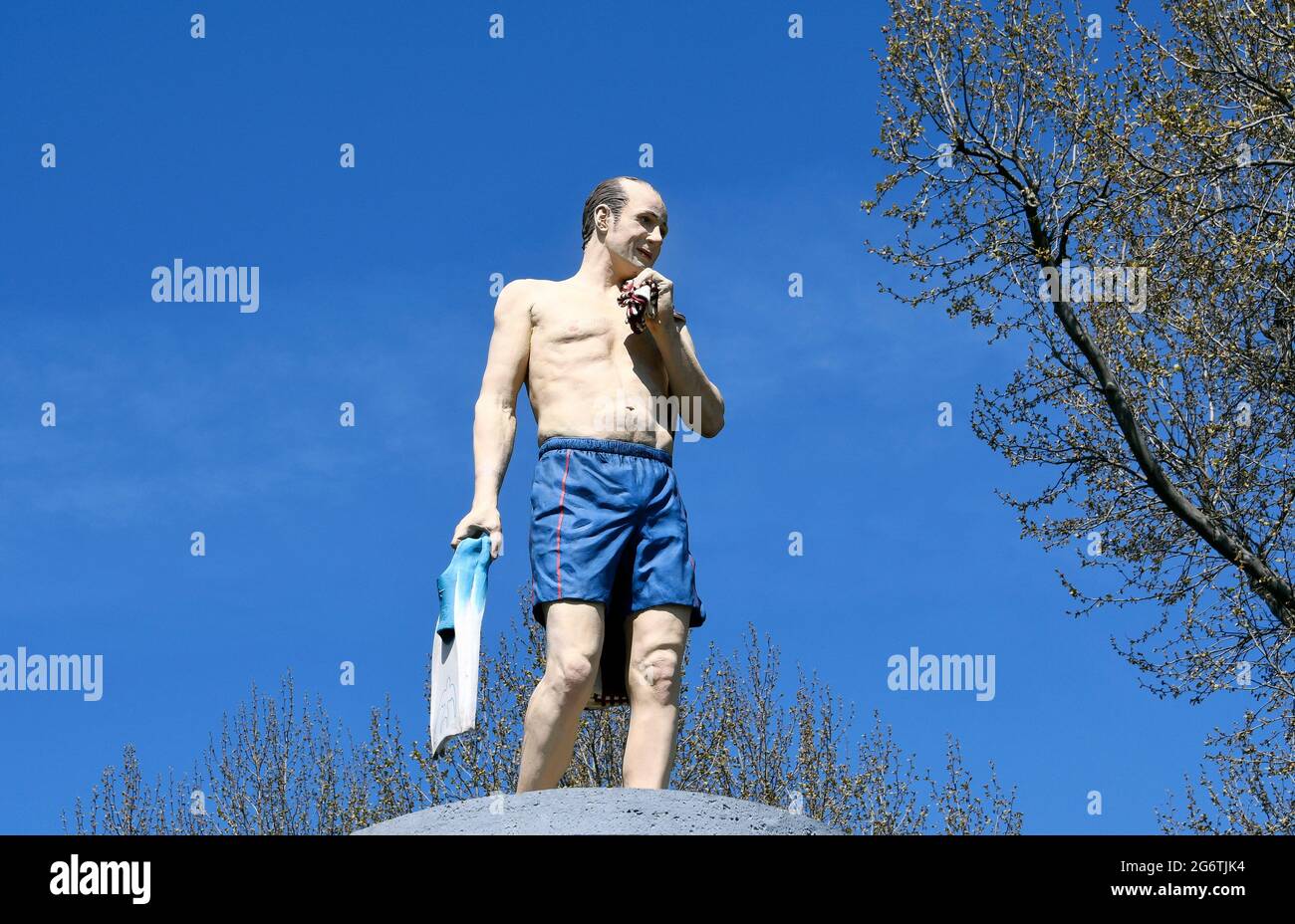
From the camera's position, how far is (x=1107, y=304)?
616 inches

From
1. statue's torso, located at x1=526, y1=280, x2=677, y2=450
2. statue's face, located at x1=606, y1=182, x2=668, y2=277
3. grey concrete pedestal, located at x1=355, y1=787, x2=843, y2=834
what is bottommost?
grey concrete pedestal, located at x1=355, y1=787, x2=843, y2=834

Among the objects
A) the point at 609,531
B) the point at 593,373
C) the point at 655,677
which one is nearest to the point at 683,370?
the point at 593,373

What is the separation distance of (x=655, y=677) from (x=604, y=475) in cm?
89

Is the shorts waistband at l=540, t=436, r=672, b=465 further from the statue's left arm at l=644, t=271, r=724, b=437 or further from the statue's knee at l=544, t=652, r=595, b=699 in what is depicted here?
the statue's knee at l=544, t=652, r=595, b=699

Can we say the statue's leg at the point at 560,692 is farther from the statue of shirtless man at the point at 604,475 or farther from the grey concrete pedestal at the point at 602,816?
the grey concrete pedestal at the point at 602,816

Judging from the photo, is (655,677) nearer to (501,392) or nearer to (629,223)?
(501,392)

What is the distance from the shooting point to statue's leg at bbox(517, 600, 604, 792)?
7332 millimetres

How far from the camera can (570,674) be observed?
7320mm

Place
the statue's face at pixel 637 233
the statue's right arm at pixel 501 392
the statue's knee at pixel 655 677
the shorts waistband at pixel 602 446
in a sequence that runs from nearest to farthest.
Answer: the statue's knee at pixel 655 677
the shorts waistband at pixel 602 446
the statue's right arm at pixel 501 392
the statue's face at pixel 637 233

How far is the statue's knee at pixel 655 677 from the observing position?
24.4ft

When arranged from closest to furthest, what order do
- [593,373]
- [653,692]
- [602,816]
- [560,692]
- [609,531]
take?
[602,816]
[560,692]
[653,692]
[609,531]
[593,373]

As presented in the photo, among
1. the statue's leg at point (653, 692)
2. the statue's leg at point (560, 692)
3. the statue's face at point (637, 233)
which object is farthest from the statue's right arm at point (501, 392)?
the statue's leg at point (653, 692)

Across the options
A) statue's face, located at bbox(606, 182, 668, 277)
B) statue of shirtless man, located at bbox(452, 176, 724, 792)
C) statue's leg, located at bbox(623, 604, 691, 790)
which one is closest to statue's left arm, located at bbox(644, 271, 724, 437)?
statue of shirtless man, located at bbox(452, 176, 724, 792)
